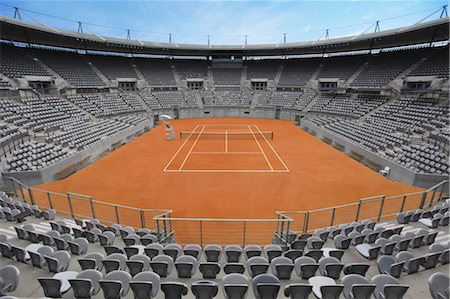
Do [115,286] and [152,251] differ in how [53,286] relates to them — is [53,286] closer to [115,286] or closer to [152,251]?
[115,286]

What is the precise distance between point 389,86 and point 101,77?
5270 cm

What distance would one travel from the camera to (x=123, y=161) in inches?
845

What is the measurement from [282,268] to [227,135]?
87.8 feet

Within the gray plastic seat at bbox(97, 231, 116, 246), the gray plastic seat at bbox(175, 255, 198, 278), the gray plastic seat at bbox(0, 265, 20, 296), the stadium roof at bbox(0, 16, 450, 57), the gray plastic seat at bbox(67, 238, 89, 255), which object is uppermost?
the stadium roof at bbox(0, 16, 450, 57)

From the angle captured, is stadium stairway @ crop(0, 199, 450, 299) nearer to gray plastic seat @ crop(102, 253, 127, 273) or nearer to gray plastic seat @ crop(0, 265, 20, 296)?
gray plastic seat @ crop(0, 265, 20, 296)

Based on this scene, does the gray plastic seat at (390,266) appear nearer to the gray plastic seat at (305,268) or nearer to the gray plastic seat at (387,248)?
the gray plastic seat at (387,248)

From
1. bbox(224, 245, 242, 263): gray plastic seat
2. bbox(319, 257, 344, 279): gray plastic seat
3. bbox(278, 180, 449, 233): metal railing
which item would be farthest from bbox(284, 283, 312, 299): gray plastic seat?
bbox(278, 180, 449, 233): metal railing

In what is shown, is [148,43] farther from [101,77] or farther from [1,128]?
[1,128]

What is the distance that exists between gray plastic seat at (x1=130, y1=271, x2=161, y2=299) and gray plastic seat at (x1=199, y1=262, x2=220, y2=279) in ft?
4.06

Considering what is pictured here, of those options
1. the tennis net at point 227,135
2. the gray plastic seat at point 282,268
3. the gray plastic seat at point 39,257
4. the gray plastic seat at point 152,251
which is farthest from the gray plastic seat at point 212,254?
the tennis net at point 227,135

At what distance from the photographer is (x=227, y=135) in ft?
106

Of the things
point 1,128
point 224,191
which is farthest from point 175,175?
point 1,128

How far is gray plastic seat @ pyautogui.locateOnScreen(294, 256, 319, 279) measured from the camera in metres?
5.92

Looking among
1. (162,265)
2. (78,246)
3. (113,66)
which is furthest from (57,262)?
(113,66)
